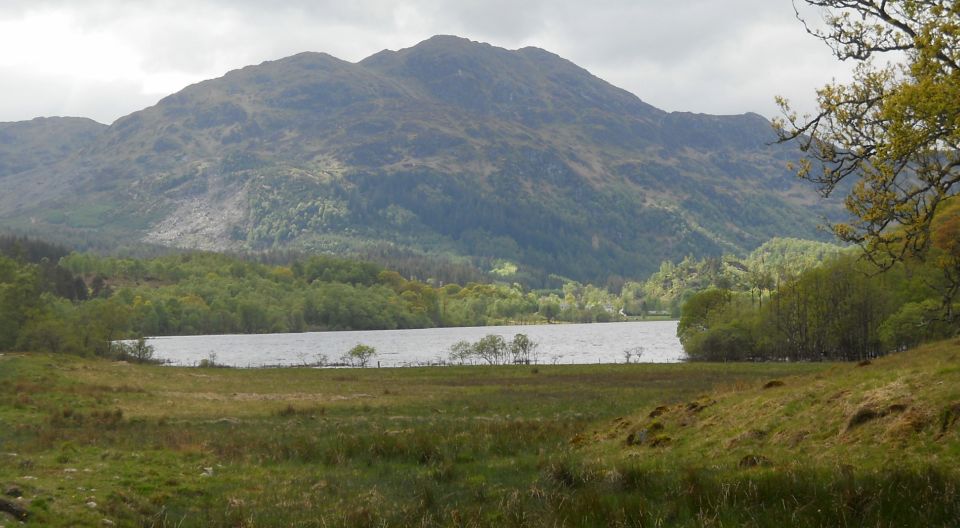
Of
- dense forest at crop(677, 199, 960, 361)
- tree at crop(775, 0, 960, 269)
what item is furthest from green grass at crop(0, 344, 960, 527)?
dense forest at crop(677, 199, 960, 361)

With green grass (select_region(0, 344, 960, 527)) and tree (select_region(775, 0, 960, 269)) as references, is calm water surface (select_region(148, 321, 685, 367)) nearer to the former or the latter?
green grass (select_region(0, 344, 960, 527))

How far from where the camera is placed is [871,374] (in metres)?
23.2

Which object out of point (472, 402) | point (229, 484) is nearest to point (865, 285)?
point (472, 402)

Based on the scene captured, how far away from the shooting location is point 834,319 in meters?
100

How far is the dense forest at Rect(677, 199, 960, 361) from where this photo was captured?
86.2 m

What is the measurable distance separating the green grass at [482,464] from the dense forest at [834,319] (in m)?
60.1

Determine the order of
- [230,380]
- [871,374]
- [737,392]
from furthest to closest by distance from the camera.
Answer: [230,380]
[737,392]
[871,374]

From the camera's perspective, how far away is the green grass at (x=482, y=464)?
11.6m

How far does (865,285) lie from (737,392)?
3069 inches

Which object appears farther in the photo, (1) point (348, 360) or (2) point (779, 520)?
(1) point (348, 360)

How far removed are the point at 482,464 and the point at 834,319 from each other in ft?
299

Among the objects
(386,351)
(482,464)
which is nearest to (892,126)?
(482,464)

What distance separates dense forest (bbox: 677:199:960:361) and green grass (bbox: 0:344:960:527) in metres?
60.1

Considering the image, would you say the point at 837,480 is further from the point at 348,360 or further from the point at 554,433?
the point at 348,360
